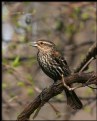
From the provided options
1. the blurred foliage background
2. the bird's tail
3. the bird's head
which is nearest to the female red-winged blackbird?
the bird's head

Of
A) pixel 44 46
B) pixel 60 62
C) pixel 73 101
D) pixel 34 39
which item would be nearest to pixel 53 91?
pixel 73 101

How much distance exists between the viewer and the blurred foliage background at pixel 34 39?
25.5 ft

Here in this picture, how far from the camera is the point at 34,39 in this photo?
31.4 feet

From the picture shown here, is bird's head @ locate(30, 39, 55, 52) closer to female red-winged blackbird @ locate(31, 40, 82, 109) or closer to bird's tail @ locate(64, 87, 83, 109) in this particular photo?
female red-winged blackbird @ locate(31, 40, 82, 109)

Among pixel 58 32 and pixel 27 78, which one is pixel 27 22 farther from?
pixel 58 32

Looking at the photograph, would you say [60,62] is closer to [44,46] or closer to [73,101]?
[44,46]

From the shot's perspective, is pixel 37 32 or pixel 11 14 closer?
pixel 11 14

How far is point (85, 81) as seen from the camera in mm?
4332

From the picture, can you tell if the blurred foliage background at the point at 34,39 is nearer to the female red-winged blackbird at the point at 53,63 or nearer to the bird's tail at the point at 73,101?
the female red-winged blackbird at the point at 53,63

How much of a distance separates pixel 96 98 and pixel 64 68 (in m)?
2.27

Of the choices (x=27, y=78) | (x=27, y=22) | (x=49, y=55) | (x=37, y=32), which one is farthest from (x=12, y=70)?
(x=37, y=32)

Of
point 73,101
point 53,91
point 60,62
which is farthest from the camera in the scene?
point 60,62

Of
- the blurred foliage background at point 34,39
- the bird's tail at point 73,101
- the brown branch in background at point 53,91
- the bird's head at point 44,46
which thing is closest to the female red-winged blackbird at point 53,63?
the bird's head at point 44,46

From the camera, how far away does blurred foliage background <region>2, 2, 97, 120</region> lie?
7770mm
